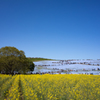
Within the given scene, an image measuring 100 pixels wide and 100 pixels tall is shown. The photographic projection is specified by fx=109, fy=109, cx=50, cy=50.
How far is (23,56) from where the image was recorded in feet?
131

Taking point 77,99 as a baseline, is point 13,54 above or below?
above

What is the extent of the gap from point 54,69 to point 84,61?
10399mm

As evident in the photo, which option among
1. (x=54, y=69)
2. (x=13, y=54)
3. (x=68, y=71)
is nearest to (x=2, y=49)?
(x=13, y=54)

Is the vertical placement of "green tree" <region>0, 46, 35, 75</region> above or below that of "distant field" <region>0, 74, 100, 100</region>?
above

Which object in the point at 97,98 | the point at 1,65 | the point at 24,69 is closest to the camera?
the point at 97,98

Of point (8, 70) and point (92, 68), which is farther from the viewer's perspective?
point (8, 70)

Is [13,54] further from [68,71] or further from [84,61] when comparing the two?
[84,61]

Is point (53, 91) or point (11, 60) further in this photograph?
point (11, 60)

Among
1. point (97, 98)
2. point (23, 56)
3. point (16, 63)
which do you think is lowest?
point (97, 98)

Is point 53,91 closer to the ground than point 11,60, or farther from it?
closer to the ground

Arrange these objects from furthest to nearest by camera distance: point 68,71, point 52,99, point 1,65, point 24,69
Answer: point 24,69
point 1,65
point 68,71
point 52,99

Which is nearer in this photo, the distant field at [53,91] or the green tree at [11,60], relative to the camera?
the distant field at [53,91]

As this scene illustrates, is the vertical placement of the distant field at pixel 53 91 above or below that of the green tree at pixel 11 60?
below

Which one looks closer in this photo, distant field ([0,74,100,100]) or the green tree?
distant field ([0,74,100,100])
